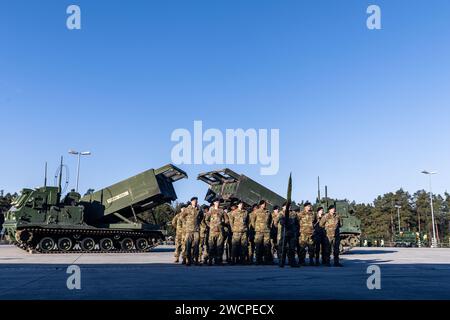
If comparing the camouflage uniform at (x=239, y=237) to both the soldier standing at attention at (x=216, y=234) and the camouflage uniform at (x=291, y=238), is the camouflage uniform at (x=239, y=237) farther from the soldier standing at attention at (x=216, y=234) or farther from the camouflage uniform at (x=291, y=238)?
the camouflage uniform at (x=291, y=238)

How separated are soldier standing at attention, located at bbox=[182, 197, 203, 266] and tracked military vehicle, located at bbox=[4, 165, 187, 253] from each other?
Result: 8030mm

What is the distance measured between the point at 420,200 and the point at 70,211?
7472 cm

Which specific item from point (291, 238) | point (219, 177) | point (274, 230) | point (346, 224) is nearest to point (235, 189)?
point (219, 177)

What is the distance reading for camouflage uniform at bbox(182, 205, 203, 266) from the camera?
39.7ft

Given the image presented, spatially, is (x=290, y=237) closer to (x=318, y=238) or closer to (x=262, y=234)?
(x=262, y=234)

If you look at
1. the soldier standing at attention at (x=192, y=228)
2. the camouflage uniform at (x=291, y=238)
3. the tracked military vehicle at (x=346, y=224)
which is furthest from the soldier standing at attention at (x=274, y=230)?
the tracked military vehicle at (x=346, y=224)

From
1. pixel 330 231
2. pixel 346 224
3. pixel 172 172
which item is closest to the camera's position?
pixel 330 231

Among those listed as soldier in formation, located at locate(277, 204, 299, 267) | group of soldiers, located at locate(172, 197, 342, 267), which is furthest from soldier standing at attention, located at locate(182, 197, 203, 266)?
soldier in formation, located at locate(277, 204, 299, 267)

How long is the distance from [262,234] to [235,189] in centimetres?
601

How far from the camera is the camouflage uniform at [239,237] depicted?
1252 centimetres

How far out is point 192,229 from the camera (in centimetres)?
1212

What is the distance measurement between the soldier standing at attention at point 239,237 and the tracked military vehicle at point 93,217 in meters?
8.14

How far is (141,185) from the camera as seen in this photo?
20.3m
